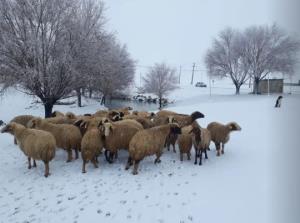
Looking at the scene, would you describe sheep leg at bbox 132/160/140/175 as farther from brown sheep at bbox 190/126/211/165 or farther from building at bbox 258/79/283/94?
building at bbox 258/79/283/94

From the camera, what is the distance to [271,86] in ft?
177

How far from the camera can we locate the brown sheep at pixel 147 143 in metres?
9.73

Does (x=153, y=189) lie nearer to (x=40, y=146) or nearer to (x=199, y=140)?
(x=199, y=140)

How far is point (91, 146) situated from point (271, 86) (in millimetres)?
49502

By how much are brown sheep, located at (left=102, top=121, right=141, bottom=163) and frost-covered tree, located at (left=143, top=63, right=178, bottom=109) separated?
48.6 metres

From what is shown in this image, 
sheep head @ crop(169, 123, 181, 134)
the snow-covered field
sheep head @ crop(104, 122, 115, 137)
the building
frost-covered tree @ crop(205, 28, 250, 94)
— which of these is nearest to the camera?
the snow-covered field

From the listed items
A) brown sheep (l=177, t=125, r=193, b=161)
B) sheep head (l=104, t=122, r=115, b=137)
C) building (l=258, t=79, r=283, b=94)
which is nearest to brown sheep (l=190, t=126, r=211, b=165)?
brown sheep (l=177, t=125, r=193, b=161)

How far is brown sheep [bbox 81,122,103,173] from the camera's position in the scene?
33.1 feet

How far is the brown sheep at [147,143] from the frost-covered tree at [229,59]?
4867cm

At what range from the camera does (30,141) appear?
10.1 m

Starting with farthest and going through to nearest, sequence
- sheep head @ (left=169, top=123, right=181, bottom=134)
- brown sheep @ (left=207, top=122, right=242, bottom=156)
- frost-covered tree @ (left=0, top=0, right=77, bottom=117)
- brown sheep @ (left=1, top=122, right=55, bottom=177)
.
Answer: frost-covered tree @ (left=0, top=0, right=77, bottom=117), brown sheep @ (left=207, top=122, right=242, bottom=156), sheep head @ (left=169, top=123, right=181, bottom=134), brown sheep @ (left=1, top=122, right=55, bottom=177)

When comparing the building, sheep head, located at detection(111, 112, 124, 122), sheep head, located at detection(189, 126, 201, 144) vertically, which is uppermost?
the building

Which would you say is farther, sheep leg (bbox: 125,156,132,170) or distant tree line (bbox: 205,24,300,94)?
distant tree line (bbox: 205,24,300,94)

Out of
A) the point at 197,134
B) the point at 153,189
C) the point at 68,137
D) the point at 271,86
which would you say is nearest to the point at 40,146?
the point at 68,137
